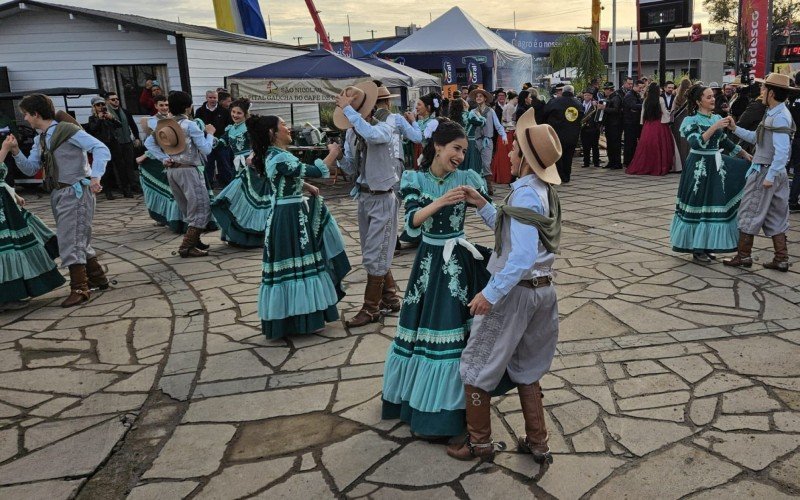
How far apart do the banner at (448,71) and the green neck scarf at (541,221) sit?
20.4 m

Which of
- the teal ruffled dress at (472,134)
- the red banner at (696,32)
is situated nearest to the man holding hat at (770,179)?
the teal ruffled dress at (472,134)

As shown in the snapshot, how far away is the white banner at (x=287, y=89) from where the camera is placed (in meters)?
12.7

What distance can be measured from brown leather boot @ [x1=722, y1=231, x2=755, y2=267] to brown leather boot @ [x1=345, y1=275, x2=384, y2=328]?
371 cm

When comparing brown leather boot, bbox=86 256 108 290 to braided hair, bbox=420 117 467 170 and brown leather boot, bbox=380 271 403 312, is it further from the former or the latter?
braided hair, bbox=420 117 467 170

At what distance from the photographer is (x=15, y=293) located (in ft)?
19.8

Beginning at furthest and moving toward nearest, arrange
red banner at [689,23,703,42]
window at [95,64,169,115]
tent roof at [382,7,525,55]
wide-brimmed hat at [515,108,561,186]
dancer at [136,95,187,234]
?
red banner at [689,23,703,42]
tent roof at [382,7,525,55]
window at [95,64,169,115]
dancer at [136,95,187,234]
wide-brimmed hat at [515,108,561,186]

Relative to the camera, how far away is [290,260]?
4918mm

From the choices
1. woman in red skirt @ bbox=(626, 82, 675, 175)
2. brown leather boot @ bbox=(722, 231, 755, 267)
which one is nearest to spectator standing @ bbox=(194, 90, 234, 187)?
woman in red skirt @ bbox=(626, 82, 675, 175)

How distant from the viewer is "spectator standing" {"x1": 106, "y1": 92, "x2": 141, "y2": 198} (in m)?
12.4

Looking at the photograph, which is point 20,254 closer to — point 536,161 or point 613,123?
point 536,161

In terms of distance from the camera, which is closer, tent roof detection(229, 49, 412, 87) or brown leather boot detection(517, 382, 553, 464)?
brown leather boot detection(517, 382, 553, 464)

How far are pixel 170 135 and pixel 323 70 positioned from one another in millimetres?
5996

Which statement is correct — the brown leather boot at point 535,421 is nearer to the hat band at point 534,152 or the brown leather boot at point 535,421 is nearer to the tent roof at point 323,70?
the hat band at point 534,152

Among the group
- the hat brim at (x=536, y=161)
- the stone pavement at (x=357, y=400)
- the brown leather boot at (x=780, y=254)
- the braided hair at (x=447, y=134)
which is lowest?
the stone pavement at (x=357, y=400)
